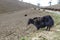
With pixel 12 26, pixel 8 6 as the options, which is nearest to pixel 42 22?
pixel 12 26

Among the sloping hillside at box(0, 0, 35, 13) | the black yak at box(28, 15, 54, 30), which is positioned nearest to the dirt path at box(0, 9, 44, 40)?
the black yak at box(28, 15, 54, 30)

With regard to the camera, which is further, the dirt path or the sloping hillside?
the sloping hillside

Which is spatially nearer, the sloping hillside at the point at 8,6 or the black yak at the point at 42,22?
the black yak at the point at 42,22

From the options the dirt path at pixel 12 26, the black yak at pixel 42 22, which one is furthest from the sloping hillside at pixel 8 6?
the black yak at pixel 42 22

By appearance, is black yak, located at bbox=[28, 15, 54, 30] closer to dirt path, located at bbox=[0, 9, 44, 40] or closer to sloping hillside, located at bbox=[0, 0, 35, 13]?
dirt path, located at bbox=[0, 9, 44, 40]

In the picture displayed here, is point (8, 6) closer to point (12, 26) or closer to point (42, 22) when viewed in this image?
point (12, 26)

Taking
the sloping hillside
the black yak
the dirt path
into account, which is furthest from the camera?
the sloping hillside

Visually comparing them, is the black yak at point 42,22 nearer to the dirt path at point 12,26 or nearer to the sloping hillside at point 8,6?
the dirt path at point 12,26

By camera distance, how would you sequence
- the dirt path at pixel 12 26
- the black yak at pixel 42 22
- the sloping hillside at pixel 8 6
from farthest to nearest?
the sloping hillside at pixel 8 6
the dirt path at pixel 12 26
the black yak at pixel 42 22

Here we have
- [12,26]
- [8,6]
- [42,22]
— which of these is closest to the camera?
[42,22]

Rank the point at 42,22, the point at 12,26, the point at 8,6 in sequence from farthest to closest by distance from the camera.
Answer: the point at 8,6 < the point at 12,26 < the point at 42,22

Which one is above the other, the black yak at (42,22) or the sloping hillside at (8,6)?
the black yak at (42,22)

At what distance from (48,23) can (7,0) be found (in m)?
20.4

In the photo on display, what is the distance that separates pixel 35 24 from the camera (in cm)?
850
